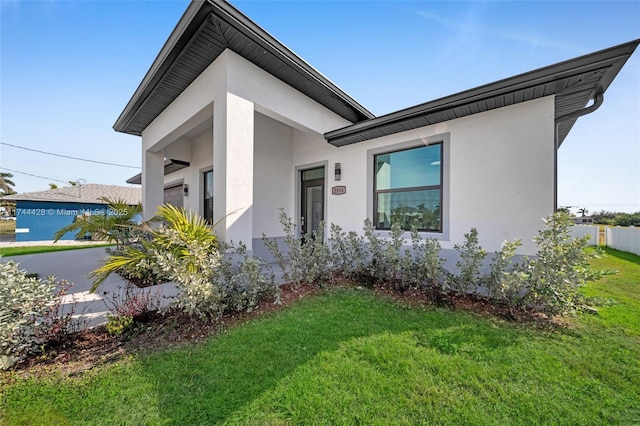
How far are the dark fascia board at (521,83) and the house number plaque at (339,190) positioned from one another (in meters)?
1.58

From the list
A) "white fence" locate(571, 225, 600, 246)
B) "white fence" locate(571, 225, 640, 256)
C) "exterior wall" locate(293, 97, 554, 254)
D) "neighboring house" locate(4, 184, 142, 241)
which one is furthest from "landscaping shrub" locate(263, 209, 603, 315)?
"neighboring house" locate(4, 184, 142, 241)

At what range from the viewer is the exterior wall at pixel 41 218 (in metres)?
15.1

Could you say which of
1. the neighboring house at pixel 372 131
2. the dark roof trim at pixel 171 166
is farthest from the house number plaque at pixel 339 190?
the dark roof trim at pixel 171 166

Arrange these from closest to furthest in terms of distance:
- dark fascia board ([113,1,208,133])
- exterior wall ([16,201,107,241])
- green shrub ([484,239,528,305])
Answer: green shrub ([484,239,528,305])
dark fascia board ([113,1,208,133])
exterior wall ([16,201,107,241])

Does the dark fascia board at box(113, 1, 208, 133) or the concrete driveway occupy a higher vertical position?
the dark fascia board at box(113, 1, 208, 133)

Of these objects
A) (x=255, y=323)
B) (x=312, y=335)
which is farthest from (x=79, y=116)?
(x=312, y=335)

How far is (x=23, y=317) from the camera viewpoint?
2488 millimetres

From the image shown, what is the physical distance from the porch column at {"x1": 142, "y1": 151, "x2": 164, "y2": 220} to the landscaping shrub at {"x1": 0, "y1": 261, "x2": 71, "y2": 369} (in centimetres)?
551

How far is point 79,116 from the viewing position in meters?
10.2

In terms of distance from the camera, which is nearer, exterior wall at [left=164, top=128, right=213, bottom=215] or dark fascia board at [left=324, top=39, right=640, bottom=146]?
dark fascia board at [left=324, top=39, right=640, bottom=146]

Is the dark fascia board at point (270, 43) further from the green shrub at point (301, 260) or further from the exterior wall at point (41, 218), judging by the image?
the exterior wall at point (41, 218)

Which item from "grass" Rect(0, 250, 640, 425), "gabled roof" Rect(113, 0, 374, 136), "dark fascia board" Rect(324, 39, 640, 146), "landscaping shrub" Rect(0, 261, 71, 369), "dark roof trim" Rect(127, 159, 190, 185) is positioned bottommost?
"grass" Rect(0, 250, 640, 425)

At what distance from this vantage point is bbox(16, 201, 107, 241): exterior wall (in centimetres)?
1515

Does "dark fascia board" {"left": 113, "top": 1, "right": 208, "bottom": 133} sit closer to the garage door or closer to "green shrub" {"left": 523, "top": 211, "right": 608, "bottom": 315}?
the garage door
